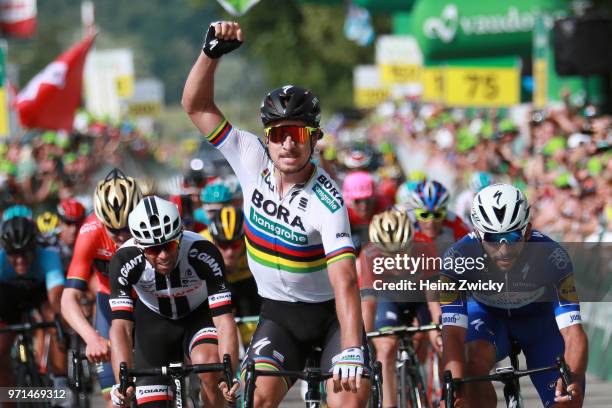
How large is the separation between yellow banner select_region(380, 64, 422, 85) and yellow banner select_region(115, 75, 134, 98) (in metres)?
8.99

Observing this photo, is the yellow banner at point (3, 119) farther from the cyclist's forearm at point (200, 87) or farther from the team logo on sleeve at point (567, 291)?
the team logo on sleeve at point (567, 291)

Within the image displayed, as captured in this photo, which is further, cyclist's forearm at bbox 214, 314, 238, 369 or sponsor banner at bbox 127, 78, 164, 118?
sponsor banner at bbox 127, 78, 164, 118

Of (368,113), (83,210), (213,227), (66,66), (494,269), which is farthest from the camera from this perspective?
(368,113)

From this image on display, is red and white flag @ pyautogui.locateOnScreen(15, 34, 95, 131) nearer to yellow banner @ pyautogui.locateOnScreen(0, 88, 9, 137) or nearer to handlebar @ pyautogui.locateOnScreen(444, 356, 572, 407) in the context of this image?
yellow banner @ pyautogui.locateOnScreen(0, 88, 9, 137)

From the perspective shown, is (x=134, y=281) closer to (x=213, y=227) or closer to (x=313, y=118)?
(x=313, y=118)

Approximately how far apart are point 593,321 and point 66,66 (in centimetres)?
1017

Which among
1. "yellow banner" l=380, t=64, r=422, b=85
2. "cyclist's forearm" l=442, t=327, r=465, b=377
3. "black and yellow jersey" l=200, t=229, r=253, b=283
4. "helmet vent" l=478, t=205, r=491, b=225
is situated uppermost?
"yellow banner" l=380, t=64, r=422, b=85

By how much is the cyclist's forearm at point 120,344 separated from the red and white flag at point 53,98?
42.4 ft

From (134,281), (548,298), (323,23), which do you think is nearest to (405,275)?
(548,298)

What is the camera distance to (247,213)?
6.55 m

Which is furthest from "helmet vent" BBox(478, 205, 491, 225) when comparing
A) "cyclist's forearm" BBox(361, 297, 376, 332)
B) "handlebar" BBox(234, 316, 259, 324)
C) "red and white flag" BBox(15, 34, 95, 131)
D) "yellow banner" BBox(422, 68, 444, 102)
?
"yellow banner" BBox(422, 68, 444, 102)

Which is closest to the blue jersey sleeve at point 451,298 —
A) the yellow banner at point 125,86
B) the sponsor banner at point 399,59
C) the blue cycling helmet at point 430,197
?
the blue cycling helmet at point 430,197

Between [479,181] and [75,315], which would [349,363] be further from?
[479,181]

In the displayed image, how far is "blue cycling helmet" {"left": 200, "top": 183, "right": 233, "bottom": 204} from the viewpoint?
10477mm
